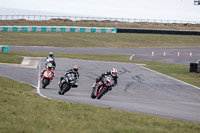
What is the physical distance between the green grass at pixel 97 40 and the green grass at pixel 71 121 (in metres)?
46.2

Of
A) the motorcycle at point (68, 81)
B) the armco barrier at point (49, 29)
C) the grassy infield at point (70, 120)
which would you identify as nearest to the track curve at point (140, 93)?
the motorcycle at point (68, 81)

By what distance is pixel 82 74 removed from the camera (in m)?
28.1

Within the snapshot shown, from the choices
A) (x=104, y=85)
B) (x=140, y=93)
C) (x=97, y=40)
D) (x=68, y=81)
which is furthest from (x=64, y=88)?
(x=97, y=40)

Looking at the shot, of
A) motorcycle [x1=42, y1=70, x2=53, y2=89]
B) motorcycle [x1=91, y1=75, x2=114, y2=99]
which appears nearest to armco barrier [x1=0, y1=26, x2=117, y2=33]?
motorcycle [x1=42, y1=70, x2=53, y2=89]

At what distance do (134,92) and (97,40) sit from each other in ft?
151

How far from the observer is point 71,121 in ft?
33.4

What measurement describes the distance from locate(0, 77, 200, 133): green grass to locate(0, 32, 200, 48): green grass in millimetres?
46231

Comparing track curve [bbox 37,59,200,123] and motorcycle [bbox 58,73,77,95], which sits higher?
motorcycle [bbox 58,73,77,95]

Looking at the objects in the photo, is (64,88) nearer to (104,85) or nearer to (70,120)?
(104,85)

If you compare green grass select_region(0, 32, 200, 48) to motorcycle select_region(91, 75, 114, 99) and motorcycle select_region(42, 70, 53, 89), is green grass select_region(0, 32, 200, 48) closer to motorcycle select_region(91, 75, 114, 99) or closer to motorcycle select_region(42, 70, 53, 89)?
motorcycle select_region(42, 70, 53, 89)

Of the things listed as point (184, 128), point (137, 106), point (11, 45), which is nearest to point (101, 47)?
point (11, 45)

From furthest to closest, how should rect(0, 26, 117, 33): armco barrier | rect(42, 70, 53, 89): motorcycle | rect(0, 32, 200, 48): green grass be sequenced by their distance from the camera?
1. rect(0, 26, 117, 33): armco barrier
2. rect(0, 32, 200, 48): green grass
3. rect(42, 70, 53, 89): motorcycle

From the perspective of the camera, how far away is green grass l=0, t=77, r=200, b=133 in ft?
30.4

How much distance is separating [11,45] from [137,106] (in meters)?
42.6
